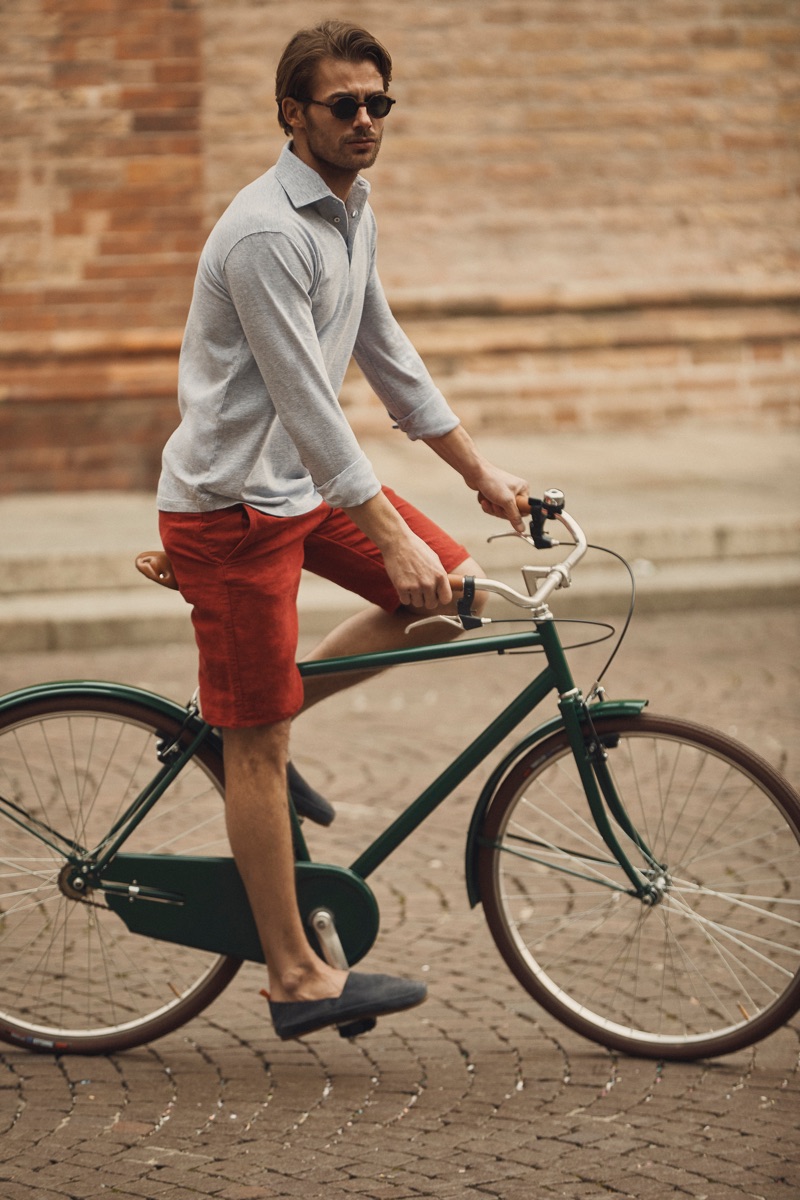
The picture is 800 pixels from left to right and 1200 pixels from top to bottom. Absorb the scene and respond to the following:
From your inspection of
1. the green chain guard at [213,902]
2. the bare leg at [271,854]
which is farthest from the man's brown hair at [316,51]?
the green chain guard at [213,902]

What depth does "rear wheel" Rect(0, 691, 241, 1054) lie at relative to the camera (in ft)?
11.7

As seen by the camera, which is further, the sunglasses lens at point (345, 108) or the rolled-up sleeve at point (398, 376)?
the rolled-up sleeve at point (398, 376)

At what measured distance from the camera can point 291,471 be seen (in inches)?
131

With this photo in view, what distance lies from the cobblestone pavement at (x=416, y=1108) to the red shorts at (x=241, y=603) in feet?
2.63

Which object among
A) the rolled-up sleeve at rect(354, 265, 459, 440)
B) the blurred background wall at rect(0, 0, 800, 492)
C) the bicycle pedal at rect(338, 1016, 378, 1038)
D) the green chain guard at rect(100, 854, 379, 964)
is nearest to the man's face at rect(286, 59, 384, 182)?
the rolled-up sleeve at rect(354, 265, 459, 440)

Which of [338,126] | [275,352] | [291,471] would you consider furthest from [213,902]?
[338,126]

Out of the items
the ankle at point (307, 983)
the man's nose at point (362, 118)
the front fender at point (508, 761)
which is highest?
the man's nose at point (362, 118)

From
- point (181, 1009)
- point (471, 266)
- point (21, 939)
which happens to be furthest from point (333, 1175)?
point (471, 266)

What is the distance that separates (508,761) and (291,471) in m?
0.78

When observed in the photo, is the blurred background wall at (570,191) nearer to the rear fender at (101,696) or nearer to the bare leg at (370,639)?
the rear fender at (101,696)

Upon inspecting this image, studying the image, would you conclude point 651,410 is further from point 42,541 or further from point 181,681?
point 181,681

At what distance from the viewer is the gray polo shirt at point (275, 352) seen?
3.03 m

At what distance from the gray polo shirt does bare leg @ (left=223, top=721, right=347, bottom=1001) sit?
48 cm

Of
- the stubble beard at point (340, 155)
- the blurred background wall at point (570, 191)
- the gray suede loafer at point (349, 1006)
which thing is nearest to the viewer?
the stubble beard at point (340, 155)
